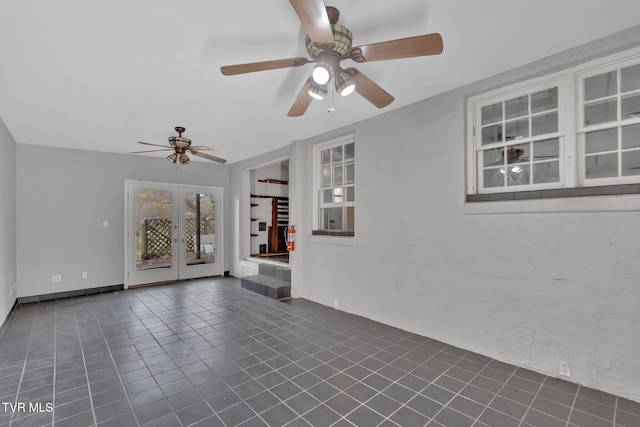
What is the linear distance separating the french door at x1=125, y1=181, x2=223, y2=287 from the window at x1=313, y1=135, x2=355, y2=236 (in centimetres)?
325

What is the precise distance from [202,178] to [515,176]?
630 centimetres

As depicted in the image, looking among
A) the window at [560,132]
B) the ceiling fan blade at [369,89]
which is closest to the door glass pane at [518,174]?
the window at [560,132]

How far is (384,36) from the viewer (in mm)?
2277

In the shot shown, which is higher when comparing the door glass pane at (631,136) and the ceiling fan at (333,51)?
the ceiling fan at (333,51)

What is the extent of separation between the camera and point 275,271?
19.4 ft

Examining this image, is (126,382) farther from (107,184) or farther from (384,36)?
(107,184)

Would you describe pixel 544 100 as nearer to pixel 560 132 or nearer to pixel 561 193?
pixel 560 132

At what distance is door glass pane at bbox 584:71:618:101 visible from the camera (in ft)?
7.88

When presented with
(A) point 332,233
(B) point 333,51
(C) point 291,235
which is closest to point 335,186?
(A) point 332,233

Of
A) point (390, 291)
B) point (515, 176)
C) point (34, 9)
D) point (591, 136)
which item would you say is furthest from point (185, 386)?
point (591, 136)

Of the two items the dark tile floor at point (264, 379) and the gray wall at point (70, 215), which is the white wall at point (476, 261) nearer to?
the dark tile floor at point (264, 379)

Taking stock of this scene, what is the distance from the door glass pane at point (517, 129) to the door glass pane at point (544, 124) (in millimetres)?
61

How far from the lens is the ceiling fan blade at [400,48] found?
5.73 feet

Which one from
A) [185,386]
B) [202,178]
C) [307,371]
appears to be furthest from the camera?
[202,178]
